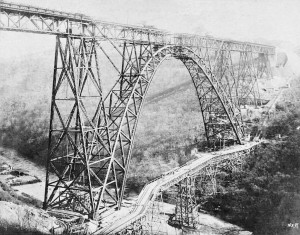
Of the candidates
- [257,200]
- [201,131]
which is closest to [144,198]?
[257,200]

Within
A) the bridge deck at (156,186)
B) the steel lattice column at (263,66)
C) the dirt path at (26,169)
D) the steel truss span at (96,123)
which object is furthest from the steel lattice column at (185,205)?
the steel lattice column at (263,66)

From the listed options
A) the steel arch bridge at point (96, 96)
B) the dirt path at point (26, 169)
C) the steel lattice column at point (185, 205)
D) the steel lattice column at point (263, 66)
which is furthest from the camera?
the steel lattice column at point (263, 66)

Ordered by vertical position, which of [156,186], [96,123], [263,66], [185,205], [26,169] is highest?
[263,66]

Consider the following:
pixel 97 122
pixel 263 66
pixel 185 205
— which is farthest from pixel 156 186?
pixel 263 66

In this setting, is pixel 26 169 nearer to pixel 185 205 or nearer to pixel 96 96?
pixel 185 205

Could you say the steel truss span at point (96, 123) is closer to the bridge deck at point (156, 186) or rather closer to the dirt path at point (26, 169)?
the bridge deck at point (156, 186)

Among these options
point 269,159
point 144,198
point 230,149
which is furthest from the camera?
point 230,149

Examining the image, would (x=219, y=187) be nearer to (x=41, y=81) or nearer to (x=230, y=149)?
(x=230, y=149)

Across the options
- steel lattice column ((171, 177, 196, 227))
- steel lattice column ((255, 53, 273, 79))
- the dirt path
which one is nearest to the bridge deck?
steel lattice column ((171, 177, 196, 227))
